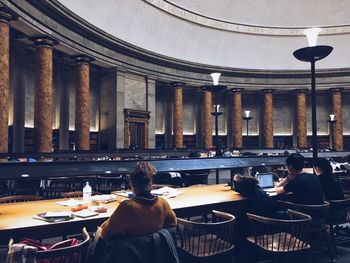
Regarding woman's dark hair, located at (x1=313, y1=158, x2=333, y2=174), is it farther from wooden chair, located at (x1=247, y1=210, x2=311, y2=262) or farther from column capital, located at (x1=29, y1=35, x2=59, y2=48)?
column capital, located at (x1=29, y1=35, x2=59, y2=48)

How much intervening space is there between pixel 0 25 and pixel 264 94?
54.9ft

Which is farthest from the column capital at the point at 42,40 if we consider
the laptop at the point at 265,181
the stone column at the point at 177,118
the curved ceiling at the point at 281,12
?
the curved ceiling at the point at 281,12

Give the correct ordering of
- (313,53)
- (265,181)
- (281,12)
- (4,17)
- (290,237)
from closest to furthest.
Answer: (290,237), (265,181), (313,53), (4,17), (281,12)

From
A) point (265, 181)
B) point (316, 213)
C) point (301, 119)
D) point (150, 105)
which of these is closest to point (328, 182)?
point (316, 213)

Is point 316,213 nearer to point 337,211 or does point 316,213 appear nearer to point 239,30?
point 337,211

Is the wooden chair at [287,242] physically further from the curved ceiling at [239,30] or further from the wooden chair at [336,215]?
the curved ceiling at [239,30]

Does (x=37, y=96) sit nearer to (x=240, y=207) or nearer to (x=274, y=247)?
(x=240, y=207)

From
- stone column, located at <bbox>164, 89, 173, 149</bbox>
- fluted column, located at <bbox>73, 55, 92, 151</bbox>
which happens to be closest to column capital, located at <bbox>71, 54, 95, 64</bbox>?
fluted column, located at <bbox>73, 55, 92, 151</bbox>

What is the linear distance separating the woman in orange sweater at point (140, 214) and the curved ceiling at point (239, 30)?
15.0m

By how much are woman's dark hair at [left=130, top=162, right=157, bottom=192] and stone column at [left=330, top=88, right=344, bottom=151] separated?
21.2 metres

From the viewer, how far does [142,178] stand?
2.88 metres

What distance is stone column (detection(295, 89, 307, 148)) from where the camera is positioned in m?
21.9

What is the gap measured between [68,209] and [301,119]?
20.5 metres

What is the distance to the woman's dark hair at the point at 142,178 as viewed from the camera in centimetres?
284
